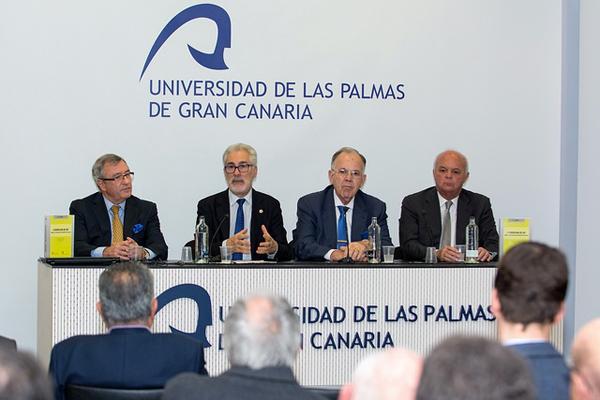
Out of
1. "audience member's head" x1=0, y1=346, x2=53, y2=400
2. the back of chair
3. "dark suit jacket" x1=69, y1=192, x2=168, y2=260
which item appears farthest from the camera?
"dark suit jacket" x1=69, y1=192, x2=168, y2=260

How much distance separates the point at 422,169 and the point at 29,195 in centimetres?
283

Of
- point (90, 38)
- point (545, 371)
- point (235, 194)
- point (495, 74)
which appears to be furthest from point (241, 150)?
point (545, 371)

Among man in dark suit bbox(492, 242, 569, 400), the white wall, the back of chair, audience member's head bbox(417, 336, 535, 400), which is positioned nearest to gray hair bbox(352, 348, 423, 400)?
audience member's head bbox(417, 336, 535, 400)

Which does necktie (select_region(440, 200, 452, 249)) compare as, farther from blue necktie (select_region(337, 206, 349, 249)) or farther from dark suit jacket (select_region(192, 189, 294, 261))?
dark suit jacket (select_region(192, 189, 294, 261))

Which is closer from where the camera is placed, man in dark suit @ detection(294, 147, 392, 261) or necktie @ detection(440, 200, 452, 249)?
man in dark suit @ detection(294, 147, 392, 261)

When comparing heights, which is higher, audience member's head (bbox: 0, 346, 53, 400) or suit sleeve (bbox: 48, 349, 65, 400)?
audience member's head (bbox: 0, 346, 53, 400)

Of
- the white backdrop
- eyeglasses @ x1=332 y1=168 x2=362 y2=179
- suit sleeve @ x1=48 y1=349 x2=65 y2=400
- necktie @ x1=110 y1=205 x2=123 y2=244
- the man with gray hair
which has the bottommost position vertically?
suit sleeve @ x1=48 y1=349 x2=65 y2=400

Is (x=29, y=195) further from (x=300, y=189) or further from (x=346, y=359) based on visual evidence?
(x=346, y=359)

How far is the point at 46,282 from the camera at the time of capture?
→ 19.3ft

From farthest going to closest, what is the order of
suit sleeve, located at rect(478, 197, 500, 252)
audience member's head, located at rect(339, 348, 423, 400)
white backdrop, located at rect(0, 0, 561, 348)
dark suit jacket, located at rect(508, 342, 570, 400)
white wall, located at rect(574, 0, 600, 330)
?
white wall, located at rect(574, 0, 600, 330) < white backdrop, located at rect(0, 0, 561, 348) < suit sleeve, located at rect(478, 197, 500, 252) < dark suit jacket, located at rect(508, 342, 570, 400) < audience member's head, located at rect(339, 348, 423, 400)

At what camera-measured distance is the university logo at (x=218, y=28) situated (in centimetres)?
760

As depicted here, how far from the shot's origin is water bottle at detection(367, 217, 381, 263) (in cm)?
627

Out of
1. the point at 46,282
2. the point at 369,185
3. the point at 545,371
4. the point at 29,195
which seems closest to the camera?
the point at 545,371

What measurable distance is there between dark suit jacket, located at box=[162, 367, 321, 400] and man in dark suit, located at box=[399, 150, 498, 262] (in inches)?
157
